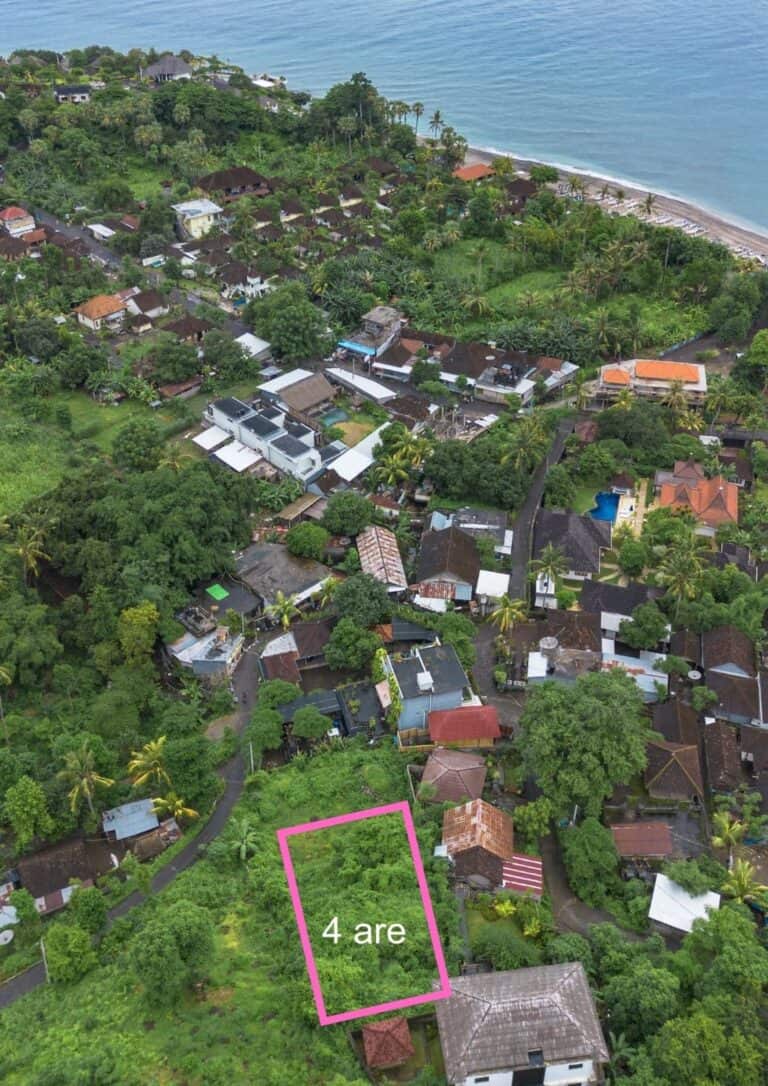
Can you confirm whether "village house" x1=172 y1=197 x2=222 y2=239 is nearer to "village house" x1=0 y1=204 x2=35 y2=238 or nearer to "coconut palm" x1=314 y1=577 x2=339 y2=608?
"village house" x1=0 y1=204 x2=35 y2=238

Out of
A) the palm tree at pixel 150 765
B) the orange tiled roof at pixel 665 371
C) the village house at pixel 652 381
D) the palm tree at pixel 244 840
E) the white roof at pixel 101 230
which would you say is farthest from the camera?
the white roof at pixel 101 230

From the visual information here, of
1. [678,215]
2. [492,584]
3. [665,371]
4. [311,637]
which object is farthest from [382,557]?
[678,215]

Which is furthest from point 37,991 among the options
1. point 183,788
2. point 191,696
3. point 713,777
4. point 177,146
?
point 177,146

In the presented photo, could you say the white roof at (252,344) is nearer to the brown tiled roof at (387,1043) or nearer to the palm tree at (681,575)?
the palm tree at (681,575)

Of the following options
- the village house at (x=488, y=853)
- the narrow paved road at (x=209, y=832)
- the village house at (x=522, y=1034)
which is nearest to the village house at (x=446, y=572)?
the narrow paved road at (x=209, y=832)

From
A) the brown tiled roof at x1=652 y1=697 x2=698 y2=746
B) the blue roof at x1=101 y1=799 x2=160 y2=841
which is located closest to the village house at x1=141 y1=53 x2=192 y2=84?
the blue roof at x1=101 y1=799 x2=160 y2=841

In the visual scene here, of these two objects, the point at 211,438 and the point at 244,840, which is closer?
the point at 244,840

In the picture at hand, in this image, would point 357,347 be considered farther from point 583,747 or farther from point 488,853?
point 488,853
